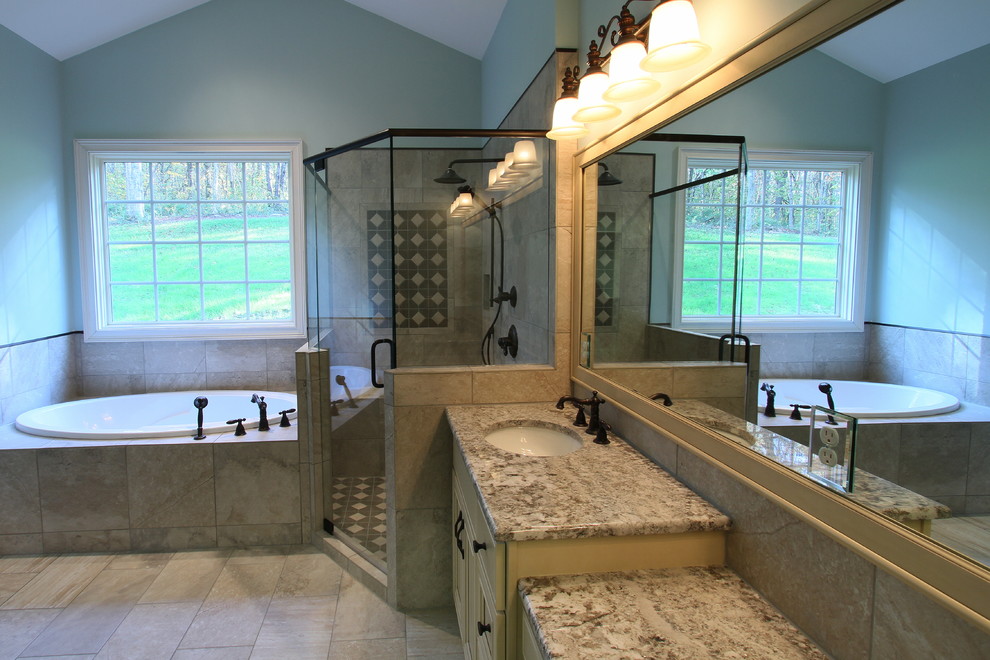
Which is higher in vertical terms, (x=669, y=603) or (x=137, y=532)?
(x=669, y=603)

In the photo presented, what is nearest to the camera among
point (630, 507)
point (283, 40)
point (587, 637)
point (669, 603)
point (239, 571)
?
point (587, 637)

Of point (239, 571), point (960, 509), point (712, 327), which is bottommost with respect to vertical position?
point (239, 571)

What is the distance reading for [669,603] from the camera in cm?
111

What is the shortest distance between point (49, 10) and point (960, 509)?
15.1 ft

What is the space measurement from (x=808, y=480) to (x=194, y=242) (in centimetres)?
426

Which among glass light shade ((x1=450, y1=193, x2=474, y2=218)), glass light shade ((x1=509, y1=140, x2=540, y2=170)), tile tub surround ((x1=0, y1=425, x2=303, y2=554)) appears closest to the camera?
glass light shade ((x1=509, y1=140, x2=540, y2=170))

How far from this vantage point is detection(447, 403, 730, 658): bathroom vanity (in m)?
1.23

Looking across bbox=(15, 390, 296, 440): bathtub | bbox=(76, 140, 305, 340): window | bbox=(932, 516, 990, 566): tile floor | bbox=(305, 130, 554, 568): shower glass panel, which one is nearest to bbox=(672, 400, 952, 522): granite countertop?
bbox=(932, 516, 990, 566): tile floor

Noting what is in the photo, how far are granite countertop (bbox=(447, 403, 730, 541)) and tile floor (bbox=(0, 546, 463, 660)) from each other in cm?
96

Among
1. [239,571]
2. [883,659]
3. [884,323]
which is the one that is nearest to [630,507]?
[883,659]

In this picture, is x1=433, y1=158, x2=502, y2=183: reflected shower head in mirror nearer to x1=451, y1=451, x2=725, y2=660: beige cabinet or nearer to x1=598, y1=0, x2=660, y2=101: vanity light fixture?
x1=598, y1=0, x2=660, y2=101: vanity light fixture

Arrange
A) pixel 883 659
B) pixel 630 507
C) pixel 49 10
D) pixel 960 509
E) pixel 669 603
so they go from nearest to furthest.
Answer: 1. pixel 960 509
2. pixel 883 659
3. pixel 669 603
4. pixel 630 507
5. pixel 49 10

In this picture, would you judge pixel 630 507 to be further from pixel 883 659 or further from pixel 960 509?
pixel 960 509

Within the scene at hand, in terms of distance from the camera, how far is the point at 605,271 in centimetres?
207
